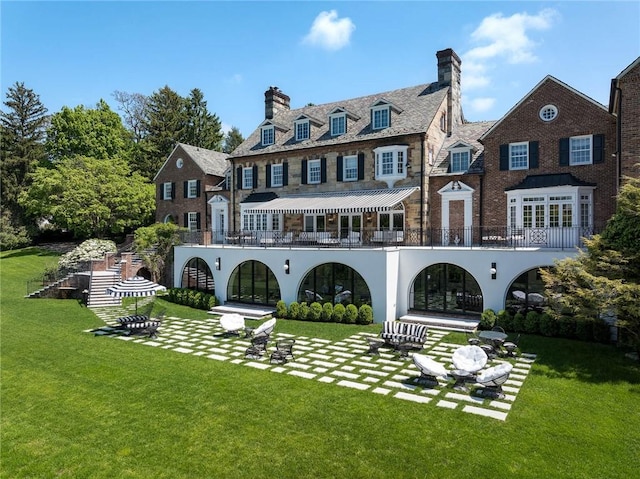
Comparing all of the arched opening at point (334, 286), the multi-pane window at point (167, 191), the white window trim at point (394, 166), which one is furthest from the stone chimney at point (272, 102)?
the arched opening at point (334, 286)

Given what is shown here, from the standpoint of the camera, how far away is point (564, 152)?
25719 mm

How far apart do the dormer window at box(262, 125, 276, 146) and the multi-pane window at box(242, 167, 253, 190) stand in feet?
9.19

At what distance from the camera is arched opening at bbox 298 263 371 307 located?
2572 centimetres

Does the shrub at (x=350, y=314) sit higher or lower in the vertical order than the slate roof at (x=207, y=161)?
lower

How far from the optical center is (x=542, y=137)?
26.3 m

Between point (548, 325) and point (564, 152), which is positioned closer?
point (548, 325)

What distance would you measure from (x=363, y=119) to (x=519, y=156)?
41.4 ft

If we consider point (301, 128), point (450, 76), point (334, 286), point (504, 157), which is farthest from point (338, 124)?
point (334, 286)

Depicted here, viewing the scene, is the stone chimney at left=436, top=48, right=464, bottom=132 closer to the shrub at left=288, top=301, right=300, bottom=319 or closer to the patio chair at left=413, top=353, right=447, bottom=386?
the shrub at left=288, top=301, right=300, bottom=319

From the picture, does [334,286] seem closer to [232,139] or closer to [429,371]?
[429,371]

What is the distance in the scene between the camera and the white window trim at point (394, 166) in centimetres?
3036

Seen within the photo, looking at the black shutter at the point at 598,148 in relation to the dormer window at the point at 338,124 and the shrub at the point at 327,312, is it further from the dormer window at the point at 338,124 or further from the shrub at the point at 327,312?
the shrub at the point at 327,312

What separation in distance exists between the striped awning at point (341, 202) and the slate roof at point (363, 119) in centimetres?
412

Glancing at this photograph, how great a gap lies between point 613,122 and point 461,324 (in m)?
14.5
